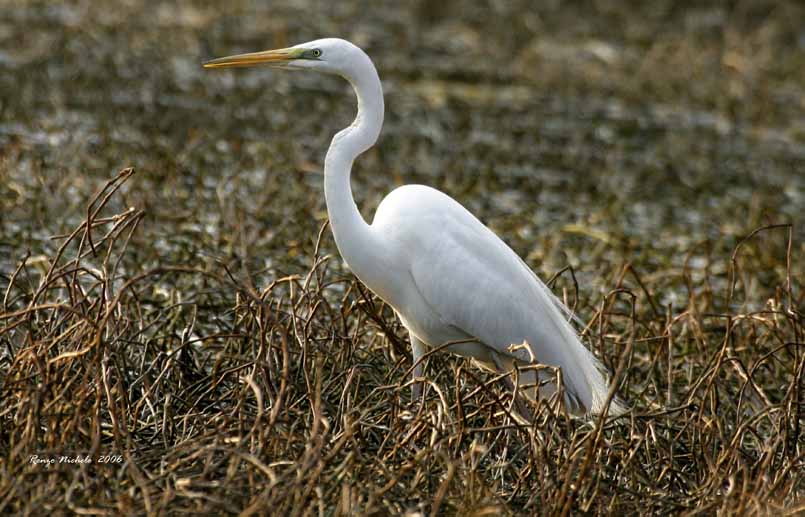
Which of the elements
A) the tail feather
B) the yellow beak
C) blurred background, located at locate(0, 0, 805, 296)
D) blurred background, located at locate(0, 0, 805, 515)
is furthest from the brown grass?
blurred background, located at locate(0, 0, 805, 296)

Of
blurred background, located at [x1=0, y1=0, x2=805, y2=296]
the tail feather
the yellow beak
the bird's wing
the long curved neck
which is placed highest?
the yellow beak

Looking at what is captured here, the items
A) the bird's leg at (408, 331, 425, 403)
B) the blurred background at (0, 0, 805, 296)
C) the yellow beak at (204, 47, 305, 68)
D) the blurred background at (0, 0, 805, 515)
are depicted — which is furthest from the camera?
the blurred background at (0, 0, 805, 296)

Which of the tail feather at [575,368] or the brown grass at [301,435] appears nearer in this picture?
the brown grass at [301,435]

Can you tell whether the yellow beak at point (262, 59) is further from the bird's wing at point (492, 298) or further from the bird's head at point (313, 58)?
the bird's wing at point (492, 298)

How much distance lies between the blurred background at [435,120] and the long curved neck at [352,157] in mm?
1360

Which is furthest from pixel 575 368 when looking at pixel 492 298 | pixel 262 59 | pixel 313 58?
pixel 262 59

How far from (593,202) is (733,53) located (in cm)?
489

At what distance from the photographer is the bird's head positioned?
4.41 metres

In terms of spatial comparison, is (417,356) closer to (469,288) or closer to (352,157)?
(469,288)

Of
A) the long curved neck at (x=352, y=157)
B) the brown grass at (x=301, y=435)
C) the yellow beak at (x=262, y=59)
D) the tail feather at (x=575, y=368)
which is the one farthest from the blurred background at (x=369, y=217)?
the yellow beak at (x=262, y=59)

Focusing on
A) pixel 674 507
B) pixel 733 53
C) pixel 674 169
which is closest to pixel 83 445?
pixel 674 507

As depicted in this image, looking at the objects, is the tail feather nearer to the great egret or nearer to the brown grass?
the great egret

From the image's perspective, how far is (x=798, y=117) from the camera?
12008 millimetres

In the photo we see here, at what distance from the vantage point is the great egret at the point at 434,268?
14.6 ft
